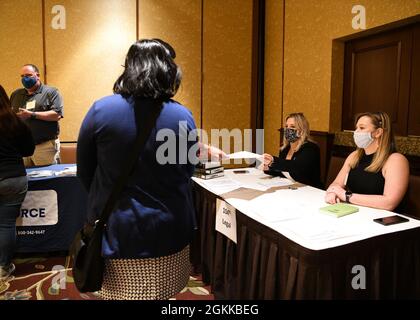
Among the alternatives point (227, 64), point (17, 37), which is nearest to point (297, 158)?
point (227, 64)

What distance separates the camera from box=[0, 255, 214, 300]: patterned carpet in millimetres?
2438

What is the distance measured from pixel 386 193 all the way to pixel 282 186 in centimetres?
66

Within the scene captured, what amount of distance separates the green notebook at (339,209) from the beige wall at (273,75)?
2986 mm

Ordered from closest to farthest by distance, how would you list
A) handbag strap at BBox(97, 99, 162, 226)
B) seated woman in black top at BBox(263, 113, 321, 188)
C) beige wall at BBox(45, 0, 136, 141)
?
handbag strap at BBox(97, 99, 162, 226)
seated woman in black top at BBox(263, 113, 321, 188)
beige wall at BBox(45, 0, 136, 141)

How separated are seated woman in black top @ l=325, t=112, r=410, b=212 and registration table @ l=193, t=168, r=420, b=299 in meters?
0.11

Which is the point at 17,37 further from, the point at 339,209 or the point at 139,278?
the point at 339,209

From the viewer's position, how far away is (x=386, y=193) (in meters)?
1.94

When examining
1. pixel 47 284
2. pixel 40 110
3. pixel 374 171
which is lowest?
pixel 47 284

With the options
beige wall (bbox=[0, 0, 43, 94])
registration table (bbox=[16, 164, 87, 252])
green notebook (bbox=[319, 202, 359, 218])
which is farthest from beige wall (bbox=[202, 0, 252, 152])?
green notebook (bbox=[319, 202, 359, 218])

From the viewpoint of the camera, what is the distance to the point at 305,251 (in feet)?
4.36

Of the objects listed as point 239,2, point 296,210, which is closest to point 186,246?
point 296,210

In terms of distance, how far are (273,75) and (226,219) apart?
3.26 m

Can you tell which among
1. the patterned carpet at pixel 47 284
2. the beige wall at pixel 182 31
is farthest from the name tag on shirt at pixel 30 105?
the beige wall at pixel 182 31

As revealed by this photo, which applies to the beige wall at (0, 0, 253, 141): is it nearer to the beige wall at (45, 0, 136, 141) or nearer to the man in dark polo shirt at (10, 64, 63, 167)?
the beige wall at (45, 0, 136, 141)
